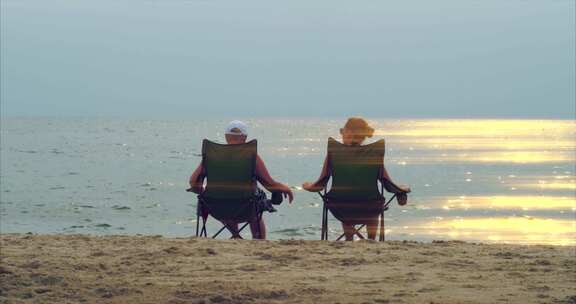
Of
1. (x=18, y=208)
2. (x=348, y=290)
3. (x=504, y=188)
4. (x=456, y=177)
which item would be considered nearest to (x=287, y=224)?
(x=18, y=208)

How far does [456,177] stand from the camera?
80.4ft

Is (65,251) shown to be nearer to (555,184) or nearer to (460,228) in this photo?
(460,228)

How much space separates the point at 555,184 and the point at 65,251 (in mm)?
17782

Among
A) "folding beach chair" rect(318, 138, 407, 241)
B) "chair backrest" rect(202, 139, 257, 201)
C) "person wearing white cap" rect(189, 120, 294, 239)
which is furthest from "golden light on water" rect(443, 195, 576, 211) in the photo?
"chair backrest" rect(202, 139, 257, 201)

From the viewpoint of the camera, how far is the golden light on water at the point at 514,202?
1540 cm

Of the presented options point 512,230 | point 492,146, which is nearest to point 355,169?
point 512,230

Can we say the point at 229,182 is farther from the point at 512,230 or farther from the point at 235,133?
the point at 512,230

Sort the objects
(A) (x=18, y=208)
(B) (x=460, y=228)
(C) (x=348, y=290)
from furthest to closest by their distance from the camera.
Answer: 1. (A) (x=18, y=208)
2. (B) (x=460, y=228)
3. (C) (x=348, y=290)

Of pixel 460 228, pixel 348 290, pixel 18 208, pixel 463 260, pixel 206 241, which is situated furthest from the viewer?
pixel 18 208

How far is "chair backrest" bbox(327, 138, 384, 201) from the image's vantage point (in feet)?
21.3

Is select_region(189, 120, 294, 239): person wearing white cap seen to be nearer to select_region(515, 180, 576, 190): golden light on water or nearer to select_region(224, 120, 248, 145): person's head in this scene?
select_region(224, 120, 248, 145): person's head

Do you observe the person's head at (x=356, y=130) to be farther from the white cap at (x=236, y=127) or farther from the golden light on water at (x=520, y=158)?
the golden light on water at (x=520, y=158)

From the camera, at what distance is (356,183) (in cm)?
655

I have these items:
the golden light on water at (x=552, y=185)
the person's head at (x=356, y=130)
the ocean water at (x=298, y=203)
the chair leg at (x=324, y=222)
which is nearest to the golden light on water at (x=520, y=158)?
the ocean water at (x=298, y=203)
